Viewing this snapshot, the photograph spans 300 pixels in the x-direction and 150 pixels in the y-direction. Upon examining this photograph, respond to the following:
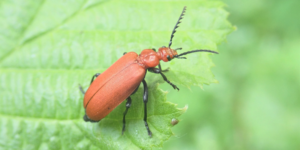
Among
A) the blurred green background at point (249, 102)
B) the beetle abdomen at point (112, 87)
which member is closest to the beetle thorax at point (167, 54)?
the beetle abdomen at point (112, 87)

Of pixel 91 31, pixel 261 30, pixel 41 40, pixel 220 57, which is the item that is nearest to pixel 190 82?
pixel 91 31

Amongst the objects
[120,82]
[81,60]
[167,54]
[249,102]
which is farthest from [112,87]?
[249,102]

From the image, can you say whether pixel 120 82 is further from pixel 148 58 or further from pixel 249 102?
pixel 249 102

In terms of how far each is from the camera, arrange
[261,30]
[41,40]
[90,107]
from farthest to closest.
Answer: [261,30]
[41,40]
[90,107]

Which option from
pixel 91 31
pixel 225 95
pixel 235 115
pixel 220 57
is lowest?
pixel 235 115

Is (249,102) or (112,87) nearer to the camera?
(112,87)

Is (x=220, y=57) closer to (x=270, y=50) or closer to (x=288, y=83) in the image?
(x=270, y=50)

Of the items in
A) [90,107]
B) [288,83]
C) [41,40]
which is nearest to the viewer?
[90,107]

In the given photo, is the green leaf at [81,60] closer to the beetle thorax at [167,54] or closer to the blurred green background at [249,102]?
the beetle thorax at [167,54]

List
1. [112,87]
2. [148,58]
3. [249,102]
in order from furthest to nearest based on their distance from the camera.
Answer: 1. [249,102]
2. [148,58]
3. [112,87]
